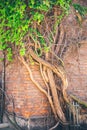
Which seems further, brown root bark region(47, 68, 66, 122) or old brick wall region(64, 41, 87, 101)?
old brick wall region(64, 41, 87, 101)

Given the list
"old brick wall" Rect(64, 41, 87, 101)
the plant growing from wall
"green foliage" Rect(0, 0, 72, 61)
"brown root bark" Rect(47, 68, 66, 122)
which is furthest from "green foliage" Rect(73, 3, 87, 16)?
"brown root bark" Rect(47, 68, 66, 122)

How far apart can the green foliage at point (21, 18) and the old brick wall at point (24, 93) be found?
35 centimetres

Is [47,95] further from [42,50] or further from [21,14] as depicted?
[21,14]

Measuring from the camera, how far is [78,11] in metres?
5.97

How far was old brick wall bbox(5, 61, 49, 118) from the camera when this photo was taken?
5504 millimetres

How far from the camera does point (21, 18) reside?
527 centimetres

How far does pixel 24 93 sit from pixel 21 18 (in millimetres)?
1567

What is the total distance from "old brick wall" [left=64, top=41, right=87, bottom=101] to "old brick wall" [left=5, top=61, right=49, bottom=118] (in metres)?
0.70

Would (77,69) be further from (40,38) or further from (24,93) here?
(24,93)

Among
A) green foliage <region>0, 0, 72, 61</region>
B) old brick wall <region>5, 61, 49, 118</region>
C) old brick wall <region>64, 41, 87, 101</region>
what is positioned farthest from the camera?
old brick wall <region>64, 41, 87, 101</region>

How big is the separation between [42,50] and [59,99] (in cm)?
112

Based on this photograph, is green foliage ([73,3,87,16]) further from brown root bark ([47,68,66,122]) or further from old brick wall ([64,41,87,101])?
brown root bark ([47,68,66,122])

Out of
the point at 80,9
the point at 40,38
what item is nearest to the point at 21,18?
the point at 40,38

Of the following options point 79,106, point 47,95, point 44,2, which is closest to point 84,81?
point 79,106
